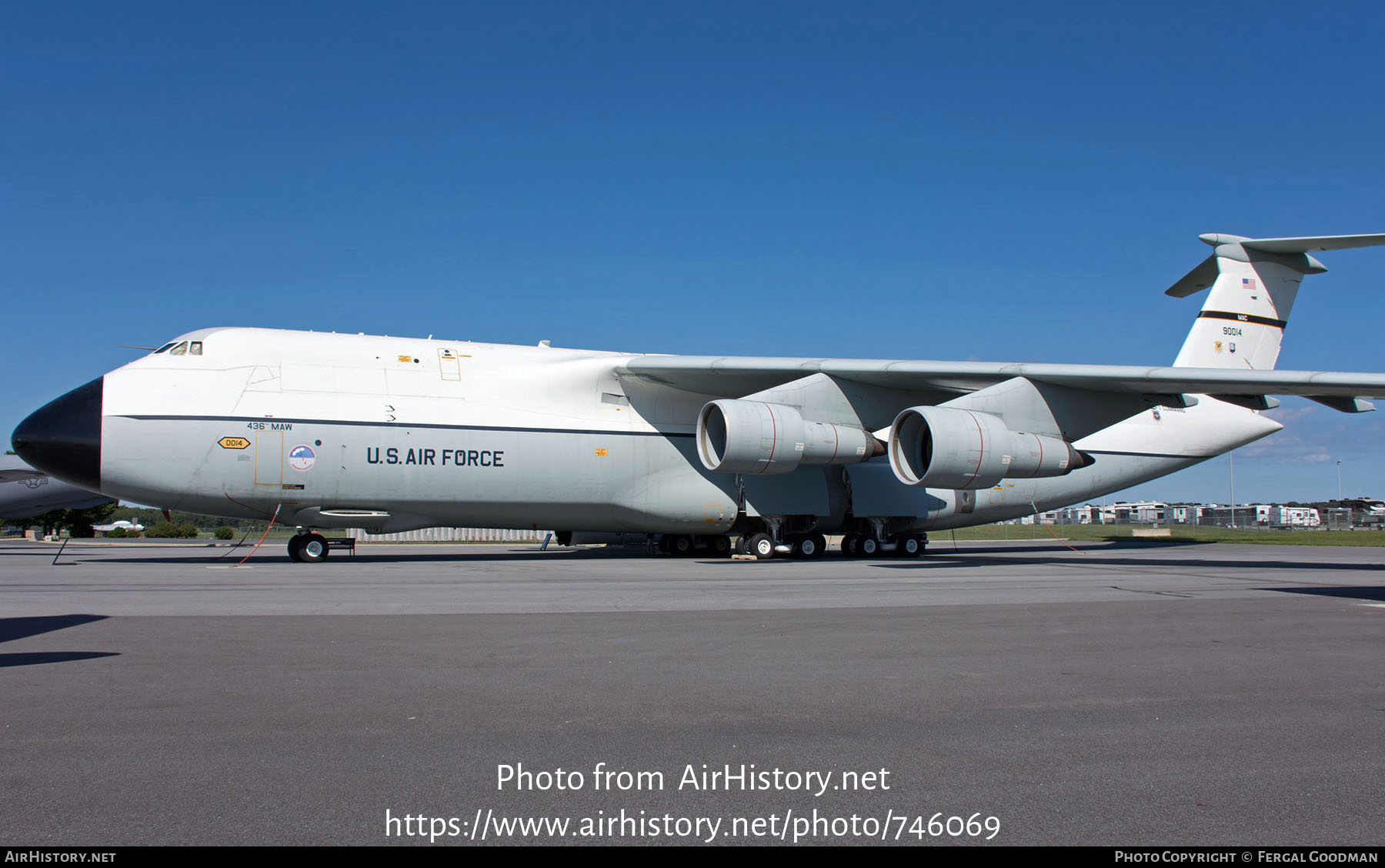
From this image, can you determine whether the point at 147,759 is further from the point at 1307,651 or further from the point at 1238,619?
the point at 1238,619

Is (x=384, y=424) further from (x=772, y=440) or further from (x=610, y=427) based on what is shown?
(x=772, y=440)

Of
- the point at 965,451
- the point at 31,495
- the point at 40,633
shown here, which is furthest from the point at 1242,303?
the point at 31,495

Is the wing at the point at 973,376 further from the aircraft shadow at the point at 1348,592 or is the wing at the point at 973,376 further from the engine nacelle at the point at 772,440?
the aircraft shadow at the point at 1348,592

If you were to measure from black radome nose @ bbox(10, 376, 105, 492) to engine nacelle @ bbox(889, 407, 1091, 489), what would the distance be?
1335 cm

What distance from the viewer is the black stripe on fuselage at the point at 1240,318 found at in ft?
69.5

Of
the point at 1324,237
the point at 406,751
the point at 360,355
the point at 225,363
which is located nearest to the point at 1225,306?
the point at 1324,237

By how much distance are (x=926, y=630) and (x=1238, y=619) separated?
3.13m

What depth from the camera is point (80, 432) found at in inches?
590

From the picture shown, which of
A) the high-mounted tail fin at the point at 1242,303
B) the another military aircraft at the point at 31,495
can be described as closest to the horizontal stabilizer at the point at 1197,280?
the high-mounted tail fin at the point at 1242,303

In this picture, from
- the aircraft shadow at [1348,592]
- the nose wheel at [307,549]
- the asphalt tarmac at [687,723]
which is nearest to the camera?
the asphalt tarmac at [687,723]

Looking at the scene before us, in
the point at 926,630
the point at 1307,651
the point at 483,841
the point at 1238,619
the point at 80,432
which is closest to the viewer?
the point at 483,841

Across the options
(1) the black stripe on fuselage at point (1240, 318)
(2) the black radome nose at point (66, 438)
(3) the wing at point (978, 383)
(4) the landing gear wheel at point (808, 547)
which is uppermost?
(1) the black stripe on fuselage at point (1240, 318)

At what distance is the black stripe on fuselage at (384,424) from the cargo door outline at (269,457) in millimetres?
238

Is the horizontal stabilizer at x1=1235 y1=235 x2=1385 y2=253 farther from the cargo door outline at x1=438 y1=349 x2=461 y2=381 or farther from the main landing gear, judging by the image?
the cargo door outline at x1=438 y1=349 x2=461 y2=381
